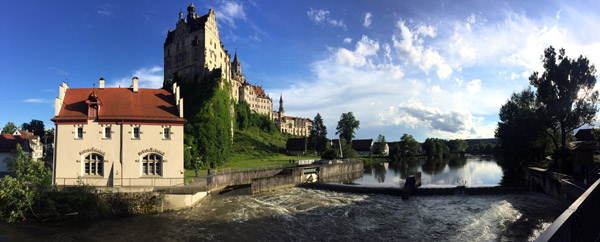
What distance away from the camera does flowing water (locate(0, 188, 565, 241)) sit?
17562mm

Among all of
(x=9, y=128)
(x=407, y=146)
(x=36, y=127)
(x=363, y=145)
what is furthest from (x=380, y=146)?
(x=36, y=127)

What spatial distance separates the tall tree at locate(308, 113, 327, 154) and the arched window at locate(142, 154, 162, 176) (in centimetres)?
6178

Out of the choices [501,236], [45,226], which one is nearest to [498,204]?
[501,236]

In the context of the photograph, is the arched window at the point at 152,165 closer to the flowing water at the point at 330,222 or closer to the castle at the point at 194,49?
the flowing water at the point at 330,222

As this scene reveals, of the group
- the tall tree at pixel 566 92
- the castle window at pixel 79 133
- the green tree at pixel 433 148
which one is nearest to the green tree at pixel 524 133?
the tall tree at pixel 566 92

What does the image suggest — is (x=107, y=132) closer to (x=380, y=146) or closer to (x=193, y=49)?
(x=193, y=49)

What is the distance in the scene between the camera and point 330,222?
20641 mm

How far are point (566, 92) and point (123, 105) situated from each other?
165 ft

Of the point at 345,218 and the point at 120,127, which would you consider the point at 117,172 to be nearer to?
the point at 120,127

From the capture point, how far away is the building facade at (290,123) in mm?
144625

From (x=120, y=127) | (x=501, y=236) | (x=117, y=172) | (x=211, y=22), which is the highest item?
(x=211, y=22)

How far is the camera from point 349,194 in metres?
31.2

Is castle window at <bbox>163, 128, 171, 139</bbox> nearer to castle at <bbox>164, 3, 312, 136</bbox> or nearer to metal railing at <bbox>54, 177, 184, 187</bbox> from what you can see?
metal railing at <bbox>54, 177, 184, 187</bbox>

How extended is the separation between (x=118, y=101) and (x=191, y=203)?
12.5m
